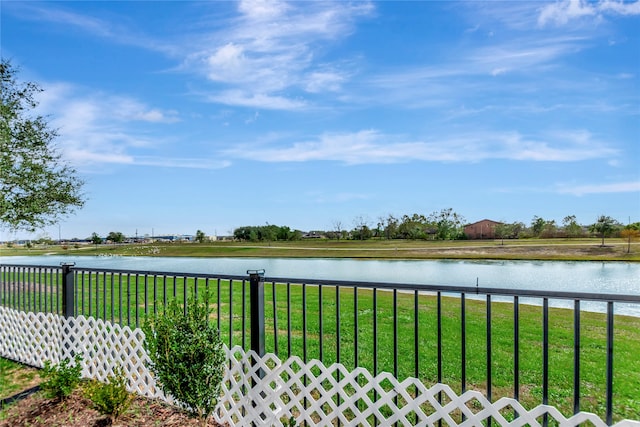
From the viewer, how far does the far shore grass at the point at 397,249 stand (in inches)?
1166

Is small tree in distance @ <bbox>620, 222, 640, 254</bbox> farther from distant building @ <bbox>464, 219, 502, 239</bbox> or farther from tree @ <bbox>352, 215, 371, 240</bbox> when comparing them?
tree @ <bbox>352, 215, 371, 240</bbox>

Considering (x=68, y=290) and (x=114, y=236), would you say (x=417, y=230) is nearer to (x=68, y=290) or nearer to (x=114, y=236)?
(x=114, y=236)

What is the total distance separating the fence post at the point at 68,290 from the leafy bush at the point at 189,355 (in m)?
2.28

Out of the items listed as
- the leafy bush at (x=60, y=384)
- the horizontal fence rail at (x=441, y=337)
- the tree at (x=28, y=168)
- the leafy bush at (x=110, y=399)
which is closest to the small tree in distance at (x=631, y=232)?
the horizontal fence rail at (x=441, y=337)

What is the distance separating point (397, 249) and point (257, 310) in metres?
32.3

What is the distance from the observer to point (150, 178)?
12.4 m

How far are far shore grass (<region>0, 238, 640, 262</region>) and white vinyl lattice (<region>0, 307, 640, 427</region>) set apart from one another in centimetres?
2465

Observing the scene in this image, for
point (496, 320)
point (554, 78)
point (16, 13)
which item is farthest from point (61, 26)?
point (554, 78)

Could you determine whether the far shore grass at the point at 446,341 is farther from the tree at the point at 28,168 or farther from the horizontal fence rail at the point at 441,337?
the tree at the point at 28,168

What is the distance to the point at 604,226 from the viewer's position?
29281 mm

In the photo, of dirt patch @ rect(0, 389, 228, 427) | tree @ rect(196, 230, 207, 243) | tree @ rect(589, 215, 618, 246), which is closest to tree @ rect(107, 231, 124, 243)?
tree @ rect(196, 230, 207, 243)

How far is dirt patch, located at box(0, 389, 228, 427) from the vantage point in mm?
3084

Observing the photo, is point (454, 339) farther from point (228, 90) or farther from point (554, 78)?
point (554, 78)

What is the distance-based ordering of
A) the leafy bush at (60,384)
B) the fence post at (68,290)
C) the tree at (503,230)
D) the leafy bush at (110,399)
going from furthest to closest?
the tree at (503,230) → the fence post at (68,290) → the leafy bush at (60,384) → the leafy bush at (110,399)
